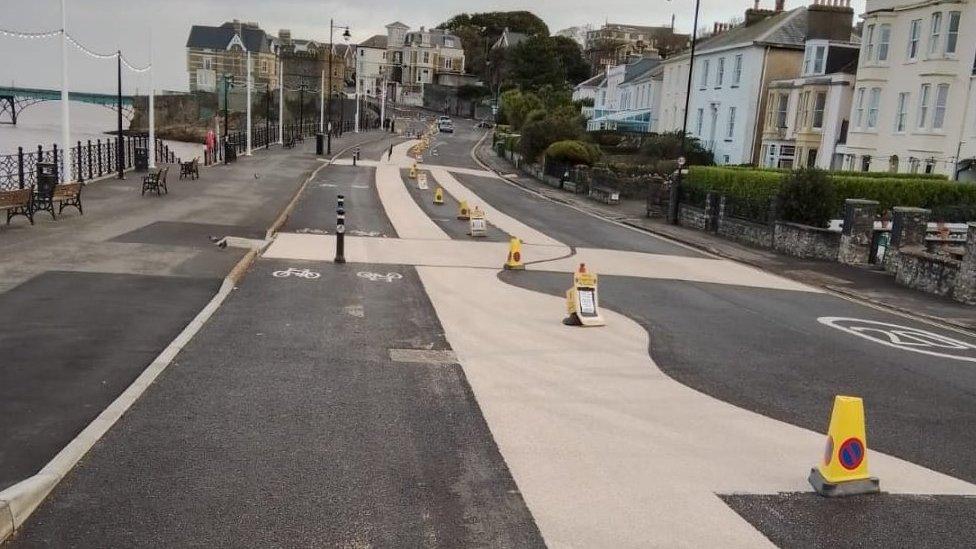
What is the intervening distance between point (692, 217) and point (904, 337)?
59.8ft

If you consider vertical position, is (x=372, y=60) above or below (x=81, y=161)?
above

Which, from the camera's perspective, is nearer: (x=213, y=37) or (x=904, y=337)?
(x=904, y=337)

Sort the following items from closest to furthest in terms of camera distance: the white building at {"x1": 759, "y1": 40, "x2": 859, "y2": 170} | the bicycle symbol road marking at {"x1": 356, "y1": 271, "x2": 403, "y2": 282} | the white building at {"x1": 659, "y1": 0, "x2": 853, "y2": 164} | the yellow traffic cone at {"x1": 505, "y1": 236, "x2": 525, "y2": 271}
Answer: the bicycle symbol road marking at {"x1": 356, "y1": 271, "x2": 403, "y2": 282}
the yellow traffic cone at {"x1": 505, "y1": 236, "x2": 525, "y2": 271}
the white building at {"x1": 759, "y1": 40, "x2": 859, "y2": 170}
the white building at {"x1": 659, "y1": 0, "x2": 853, "y2": 164}

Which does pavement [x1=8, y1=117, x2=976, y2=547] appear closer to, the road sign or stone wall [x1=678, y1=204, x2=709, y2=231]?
the road sign

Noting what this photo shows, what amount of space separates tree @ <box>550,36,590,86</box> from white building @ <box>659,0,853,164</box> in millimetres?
76790

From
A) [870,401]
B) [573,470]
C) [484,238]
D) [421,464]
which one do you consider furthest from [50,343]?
[484,238]

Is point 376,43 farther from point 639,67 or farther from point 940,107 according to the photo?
point 940,107

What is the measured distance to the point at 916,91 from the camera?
36.1 metres

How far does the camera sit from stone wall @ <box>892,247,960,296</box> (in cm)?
1884

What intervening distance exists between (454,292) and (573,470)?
8594 mm

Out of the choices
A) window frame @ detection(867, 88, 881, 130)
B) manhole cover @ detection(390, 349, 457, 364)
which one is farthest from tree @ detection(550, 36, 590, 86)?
manhole cover @ detection(390, 349, 457, 364)

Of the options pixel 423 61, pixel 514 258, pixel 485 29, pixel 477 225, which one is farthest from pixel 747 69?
pixel 485 29

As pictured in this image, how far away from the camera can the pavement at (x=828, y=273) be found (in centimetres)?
1742

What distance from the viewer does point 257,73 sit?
14175 centimetres
